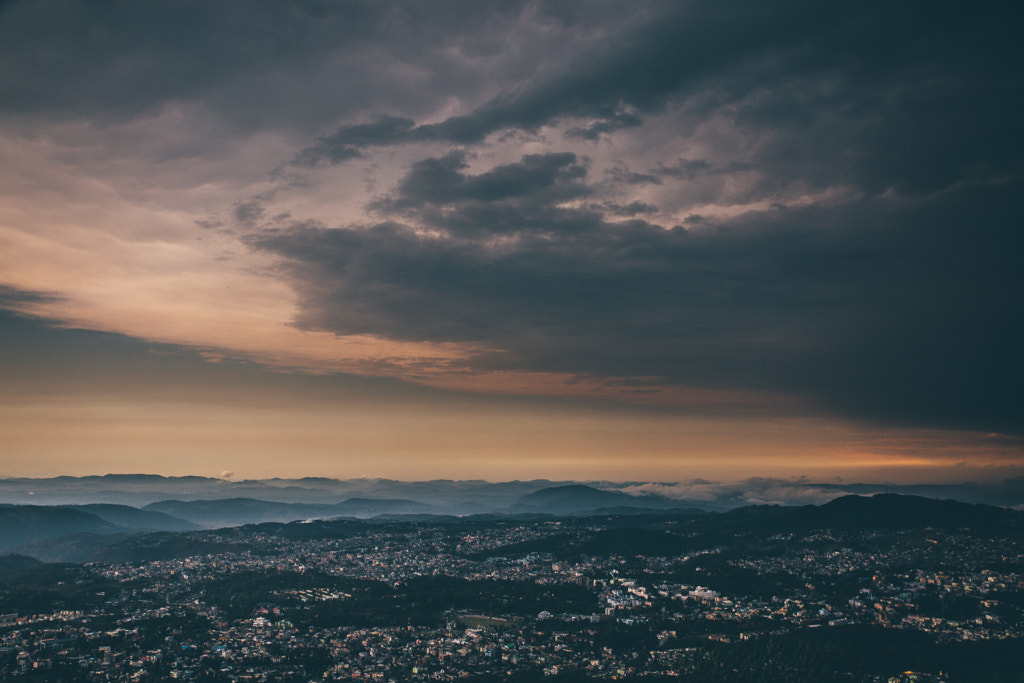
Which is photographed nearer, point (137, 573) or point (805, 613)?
point (805, 613)

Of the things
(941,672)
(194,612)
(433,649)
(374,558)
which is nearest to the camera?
(941,672)

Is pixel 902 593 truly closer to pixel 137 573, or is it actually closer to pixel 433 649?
pixel 433 649

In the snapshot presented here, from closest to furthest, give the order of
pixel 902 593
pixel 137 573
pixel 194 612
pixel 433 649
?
pixel 433 649 → pixel 194 612 → pixel 902 593 → pixel 137 573

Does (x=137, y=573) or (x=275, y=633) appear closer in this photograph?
(x=275, y=633)

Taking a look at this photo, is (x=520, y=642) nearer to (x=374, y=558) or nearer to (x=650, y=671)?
(x=650, y=671)

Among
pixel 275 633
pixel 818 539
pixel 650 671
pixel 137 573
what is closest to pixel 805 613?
pixel 650 671

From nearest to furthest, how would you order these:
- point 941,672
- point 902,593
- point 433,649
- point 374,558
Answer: point 941,672, point 433,649, point 902,593, point 374,558

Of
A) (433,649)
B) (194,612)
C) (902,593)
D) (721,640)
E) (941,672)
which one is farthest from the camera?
(902,593)

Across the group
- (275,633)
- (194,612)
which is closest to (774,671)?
(275,633)

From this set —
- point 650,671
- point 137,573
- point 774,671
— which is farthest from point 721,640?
point 137,573
